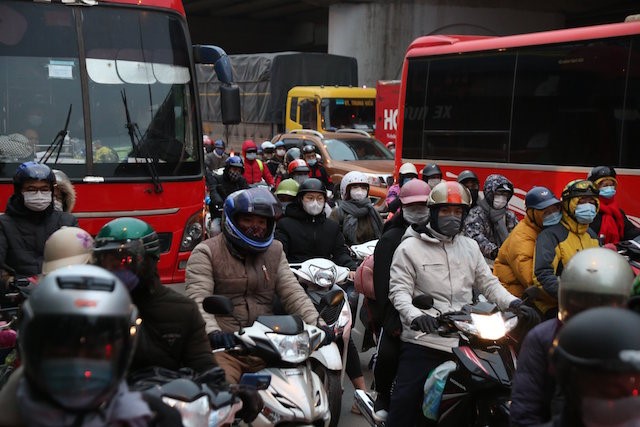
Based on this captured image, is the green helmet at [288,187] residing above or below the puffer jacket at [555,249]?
below

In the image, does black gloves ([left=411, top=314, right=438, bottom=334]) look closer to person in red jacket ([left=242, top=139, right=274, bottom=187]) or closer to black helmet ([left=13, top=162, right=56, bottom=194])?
black helmet ([left=13, top=162, right=56, bottom=194])

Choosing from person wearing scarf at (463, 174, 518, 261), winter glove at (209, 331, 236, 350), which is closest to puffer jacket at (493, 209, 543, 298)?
winter glove at (209, 331, 236, 350)

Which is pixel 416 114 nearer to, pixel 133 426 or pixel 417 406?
pixel 417 406

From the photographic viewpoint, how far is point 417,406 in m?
4.86

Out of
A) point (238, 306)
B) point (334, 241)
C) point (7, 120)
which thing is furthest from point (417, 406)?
point (7, 120)

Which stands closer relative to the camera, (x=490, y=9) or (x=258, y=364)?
(x=258, y=364)

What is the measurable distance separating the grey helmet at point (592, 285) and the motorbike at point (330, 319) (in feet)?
8.10

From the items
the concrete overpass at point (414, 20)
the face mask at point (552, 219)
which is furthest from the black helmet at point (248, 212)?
the concrete overpass at point (414, 20)

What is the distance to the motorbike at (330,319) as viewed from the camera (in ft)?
17.8

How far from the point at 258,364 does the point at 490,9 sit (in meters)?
30.0

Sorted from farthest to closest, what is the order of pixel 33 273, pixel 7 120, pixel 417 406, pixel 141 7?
pixel 141 7 < pixel 7 120 < pixel 33 273 < pixel 417 406

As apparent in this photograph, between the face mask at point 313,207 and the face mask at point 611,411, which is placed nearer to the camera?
the face mask at point 611,411

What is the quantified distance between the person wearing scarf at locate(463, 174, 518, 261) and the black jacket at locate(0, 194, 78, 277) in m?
4.45

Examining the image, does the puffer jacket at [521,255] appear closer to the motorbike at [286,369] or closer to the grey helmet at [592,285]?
Result: the motorbike at [286,369]
